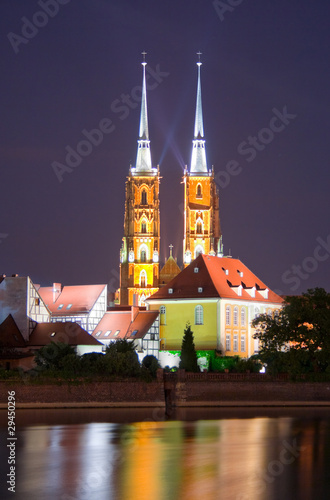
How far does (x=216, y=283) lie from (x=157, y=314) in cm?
580

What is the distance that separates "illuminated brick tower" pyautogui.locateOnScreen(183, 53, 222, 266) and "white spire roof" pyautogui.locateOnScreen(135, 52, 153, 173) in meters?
5.34

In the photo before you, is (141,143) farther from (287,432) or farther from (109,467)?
(109,467)

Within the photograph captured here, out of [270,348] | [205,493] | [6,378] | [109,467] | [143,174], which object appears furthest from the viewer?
[143,174]

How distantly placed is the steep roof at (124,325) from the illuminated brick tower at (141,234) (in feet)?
110

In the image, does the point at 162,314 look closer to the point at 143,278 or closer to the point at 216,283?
the point at 216,283

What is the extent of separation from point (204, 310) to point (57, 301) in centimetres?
1540

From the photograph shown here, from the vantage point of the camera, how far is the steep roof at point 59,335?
8500cm

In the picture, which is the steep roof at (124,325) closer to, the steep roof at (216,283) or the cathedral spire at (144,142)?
the steep roof at (216,283)

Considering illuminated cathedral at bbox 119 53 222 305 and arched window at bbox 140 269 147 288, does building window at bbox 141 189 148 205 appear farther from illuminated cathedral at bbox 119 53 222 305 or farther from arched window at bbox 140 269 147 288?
arched window at bbox 140 269 147 288

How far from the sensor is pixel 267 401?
74.9 m

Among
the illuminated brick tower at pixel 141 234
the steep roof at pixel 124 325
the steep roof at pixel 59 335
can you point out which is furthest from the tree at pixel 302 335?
the illuminated brick tower at pixel 141 234

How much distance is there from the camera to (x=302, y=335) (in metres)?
77.2

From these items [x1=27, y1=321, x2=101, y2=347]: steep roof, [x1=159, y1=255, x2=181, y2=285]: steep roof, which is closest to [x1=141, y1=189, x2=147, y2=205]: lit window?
[x1=159, y1=255, x2=181, y2=285]: steep roof

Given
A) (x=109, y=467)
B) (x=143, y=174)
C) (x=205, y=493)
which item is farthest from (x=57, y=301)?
(x=205, y=493)
